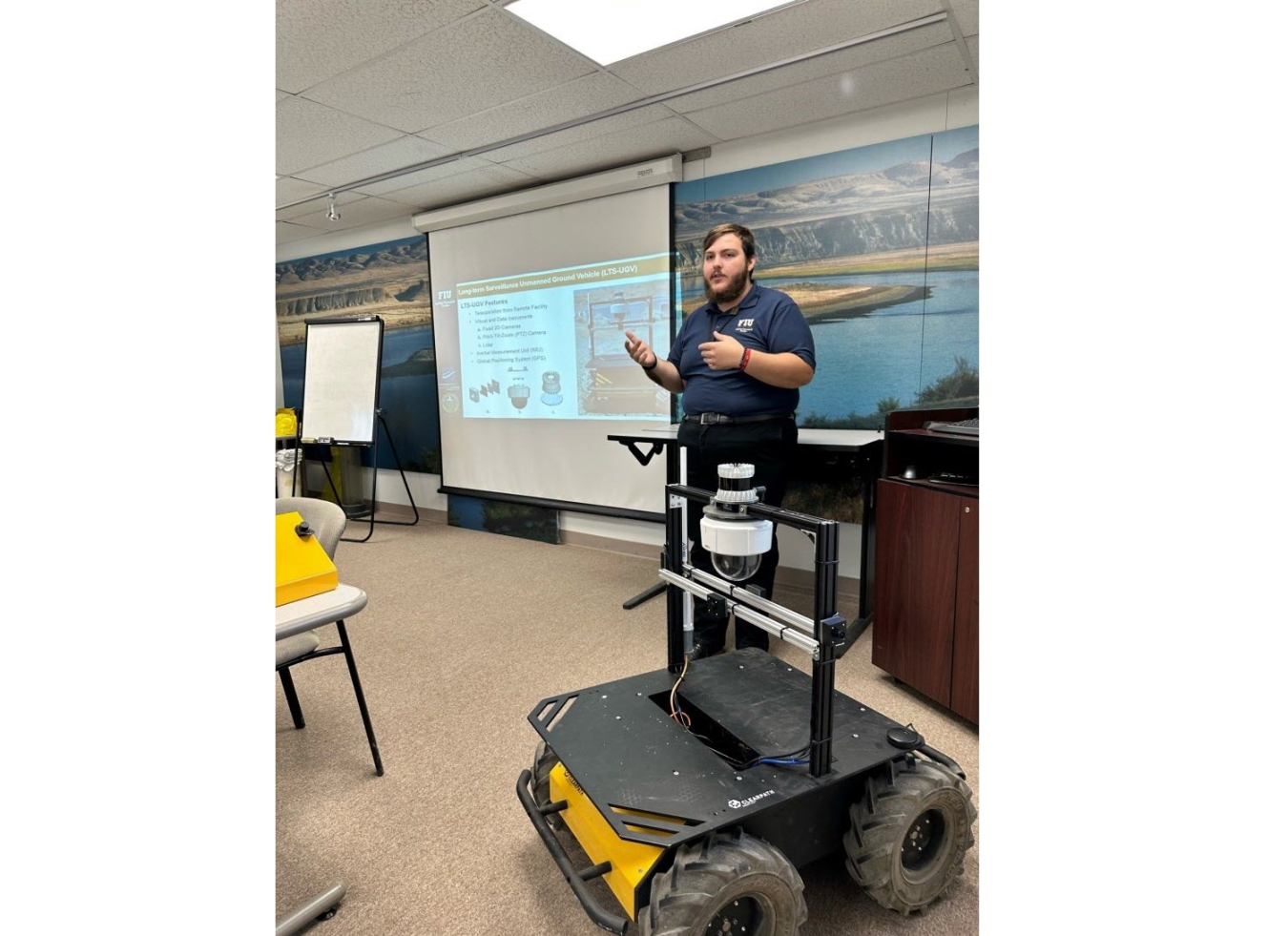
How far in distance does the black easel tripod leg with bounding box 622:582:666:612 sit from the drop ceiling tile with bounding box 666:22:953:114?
6.96ft

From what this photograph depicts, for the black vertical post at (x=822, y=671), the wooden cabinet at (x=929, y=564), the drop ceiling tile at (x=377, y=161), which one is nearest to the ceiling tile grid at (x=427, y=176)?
the drop ceiling tile at (x=377, y=161)

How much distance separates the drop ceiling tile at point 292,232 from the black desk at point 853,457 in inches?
142

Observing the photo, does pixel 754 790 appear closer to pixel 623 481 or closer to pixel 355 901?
pixel 355 901

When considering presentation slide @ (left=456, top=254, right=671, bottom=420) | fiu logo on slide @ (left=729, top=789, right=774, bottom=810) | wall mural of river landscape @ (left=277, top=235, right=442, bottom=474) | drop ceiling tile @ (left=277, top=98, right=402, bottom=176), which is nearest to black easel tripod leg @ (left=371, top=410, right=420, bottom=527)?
wall mural of river landscape @ (left=277, top=235, right=442, bottom=474)

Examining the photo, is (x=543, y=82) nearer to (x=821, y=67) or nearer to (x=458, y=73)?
(x=458, y=73)

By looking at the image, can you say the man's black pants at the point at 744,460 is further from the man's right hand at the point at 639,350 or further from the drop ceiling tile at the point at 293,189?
the drop ceiling tile at the point at 293,189

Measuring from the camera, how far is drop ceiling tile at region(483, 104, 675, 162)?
2.99 meters

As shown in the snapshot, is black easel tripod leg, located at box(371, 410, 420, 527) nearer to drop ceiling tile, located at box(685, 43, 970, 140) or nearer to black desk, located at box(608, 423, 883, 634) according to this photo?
black desk, located at box(608, 423, 883, 634)

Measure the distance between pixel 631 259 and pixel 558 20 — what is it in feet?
5.03

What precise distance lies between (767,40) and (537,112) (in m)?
1.10

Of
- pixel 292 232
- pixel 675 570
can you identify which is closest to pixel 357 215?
pixel 292 232

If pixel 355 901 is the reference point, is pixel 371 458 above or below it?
above
